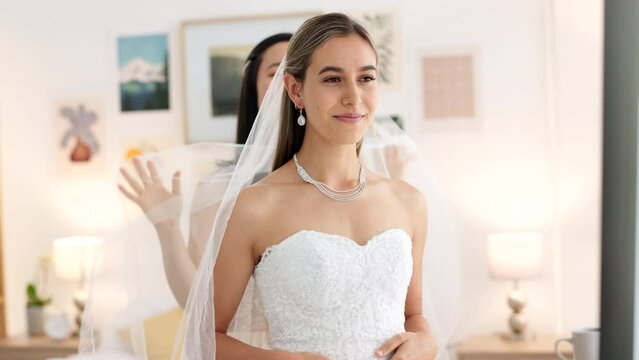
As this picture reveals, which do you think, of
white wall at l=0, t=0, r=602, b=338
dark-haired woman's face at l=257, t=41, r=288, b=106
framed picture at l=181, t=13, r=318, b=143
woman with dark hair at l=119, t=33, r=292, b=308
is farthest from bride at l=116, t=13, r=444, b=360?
framed picture at l=181, t=13, r=318, b=143

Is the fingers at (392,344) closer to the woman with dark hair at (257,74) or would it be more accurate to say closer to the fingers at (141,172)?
the fingers at (141,172)

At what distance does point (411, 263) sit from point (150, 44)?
298 centimetres

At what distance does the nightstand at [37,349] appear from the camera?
4.14m

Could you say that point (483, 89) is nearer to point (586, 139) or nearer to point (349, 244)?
point (586, 139)

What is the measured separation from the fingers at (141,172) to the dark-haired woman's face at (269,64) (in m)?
0.46

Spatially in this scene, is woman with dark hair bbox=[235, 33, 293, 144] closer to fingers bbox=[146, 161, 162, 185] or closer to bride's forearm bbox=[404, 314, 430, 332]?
fingers bbox=[146, 161, 162, 185]

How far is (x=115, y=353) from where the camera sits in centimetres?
180

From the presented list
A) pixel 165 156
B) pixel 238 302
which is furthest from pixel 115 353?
pixel 165 156

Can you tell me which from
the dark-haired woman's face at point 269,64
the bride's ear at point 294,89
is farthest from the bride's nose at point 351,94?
the dark-haired woman's face at point 269,64

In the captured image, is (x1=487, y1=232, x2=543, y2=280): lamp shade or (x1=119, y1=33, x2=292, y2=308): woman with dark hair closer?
(x1=119, y1=33, x2=292, y2=308): woman with dark hair

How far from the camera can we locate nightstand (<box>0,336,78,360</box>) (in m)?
4.14

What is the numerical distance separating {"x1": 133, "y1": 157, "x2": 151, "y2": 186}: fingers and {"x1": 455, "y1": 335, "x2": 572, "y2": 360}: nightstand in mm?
2184

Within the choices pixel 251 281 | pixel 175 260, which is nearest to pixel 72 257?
pixel 175 260

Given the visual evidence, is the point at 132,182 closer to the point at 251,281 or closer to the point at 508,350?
the point at 251,281
